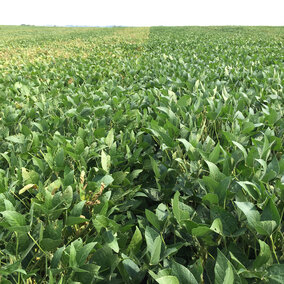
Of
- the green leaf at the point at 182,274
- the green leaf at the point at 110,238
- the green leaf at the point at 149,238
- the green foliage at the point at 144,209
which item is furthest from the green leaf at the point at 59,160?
the green leaf at the point at 182,274

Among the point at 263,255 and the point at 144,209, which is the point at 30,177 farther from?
the point at 263,255

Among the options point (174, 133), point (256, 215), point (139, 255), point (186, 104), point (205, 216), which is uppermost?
point (186, 104)

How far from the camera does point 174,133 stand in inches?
91.6

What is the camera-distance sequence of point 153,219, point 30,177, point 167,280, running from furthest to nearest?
point 30,177 → point 153,219 → point 167,280

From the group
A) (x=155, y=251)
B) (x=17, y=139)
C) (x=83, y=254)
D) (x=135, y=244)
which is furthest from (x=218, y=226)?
(x=17, y=139)

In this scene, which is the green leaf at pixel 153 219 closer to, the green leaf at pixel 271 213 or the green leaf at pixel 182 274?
the green leaf at pixel 182 274

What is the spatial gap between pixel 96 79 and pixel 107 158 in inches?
172

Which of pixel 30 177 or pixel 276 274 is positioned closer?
pixel 276 274

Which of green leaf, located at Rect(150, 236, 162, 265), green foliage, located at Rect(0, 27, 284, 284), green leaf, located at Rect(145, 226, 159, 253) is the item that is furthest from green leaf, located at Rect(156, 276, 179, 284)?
green leaf, located at Rect(145, 226, 159, 253)

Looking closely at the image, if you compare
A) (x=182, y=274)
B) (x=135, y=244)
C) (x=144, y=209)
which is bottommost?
(x=144, y=209)

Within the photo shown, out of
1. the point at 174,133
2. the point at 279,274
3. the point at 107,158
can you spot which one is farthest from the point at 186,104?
the point at 279,274

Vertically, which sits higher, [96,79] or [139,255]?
[96,79]

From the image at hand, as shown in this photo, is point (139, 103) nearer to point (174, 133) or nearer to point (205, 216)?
point (174, 133)

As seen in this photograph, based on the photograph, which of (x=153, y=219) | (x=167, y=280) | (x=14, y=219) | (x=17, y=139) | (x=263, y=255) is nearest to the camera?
(x=167, y=280)
